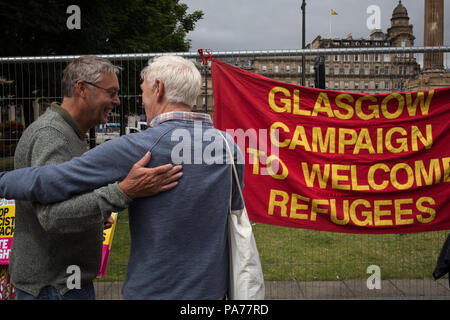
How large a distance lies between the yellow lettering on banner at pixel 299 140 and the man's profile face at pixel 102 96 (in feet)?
6.58

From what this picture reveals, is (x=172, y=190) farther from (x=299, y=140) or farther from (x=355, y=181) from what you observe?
(x=355, y=181)

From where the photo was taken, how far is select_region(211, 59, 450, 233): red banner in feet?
12.3

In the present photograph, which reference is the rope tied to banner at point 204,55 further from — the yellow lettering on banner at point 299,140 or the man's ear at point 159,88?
the man's ear at point 159,88

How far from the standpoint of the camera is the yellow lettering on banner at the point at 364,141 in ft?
12.4

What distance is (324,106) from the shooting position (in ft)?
12.5

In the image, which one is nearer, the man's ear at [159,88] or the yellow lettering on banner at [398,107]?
the man's ear at [159,88]

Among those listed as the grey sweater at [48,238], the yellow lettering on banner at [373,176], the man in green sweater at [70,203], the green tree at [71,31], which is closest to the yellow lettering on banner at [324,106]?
the yellow lettering on banner at [373,176]

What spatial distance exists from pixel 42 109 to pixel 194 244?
167 inches

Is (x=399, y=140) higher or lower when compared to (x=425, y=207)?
higher

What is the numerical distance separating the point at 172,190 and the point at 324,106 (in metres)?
2.53

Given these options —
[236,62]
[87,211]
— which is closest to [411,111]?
[236,62]

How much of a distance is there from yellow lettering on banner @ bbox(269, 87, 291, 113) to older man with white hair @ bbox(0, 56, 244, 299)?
2.11 m

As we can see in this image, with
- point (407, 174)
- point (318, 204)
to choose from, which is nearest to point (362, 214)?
point (318, 204)
